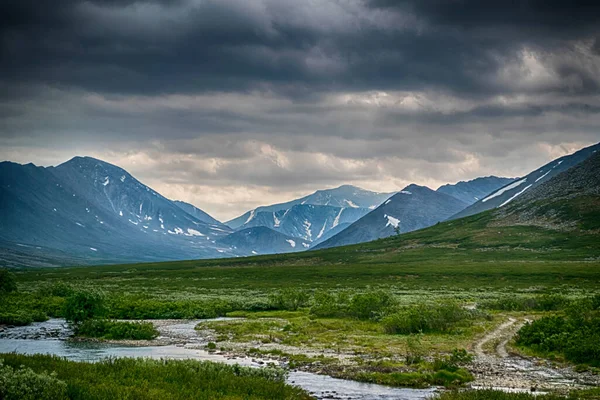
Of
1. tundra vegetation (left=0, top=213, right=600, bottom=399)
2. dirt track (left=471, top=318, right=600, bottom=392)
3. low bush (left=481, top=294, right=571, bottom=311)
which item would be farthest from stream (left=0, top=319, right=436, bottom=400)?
low bush (left=481, top=294, right=571, bottom=311)

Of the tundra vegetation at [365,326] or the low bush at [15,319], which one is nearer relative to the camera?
the tundra vegetation at [365,326]

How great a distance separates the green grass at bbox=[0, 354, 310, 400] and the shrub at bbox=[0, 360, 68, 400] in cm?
53

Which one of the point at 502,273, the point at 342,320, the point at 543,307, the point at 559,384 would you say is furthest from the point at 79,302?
the point at 502,273

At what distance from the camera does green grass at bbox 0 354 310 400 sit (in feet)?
89.8

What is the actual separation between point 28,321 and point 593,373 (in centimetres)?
6290

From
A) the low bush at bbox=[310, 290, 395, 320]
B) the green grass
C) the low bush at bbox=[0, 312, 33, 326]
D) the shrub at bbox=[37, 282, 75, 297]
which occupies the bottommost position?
the shrub at bbox=[37, 282, 75, 297]

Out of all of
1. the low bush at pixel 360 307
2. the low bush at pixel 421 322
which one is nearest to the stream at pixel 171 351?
the low bush at pixel 360 307

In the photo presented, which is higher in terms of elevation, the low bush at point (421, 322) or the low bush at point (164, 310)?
the low bush at point (421, 322)

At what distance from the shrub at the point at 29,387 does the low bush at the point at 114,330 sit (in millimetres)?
34262

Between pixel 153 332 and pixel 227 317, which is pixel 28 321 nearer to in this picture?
pixel 153 332

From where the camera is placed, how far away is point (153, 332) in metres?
61.9

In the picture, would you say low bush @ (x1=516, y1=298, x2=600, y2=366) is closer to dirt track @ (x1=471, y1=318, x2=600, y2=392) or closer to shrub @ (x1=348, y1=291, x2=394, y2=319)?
dirt track @ (x1=471, y1=318, x2=600, y2=392)

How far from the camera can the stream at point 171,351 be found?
34844 mm

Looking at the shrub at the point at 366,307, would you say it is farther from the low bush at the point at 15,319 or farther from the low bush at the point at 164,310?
the low bush at the point at 15,319
